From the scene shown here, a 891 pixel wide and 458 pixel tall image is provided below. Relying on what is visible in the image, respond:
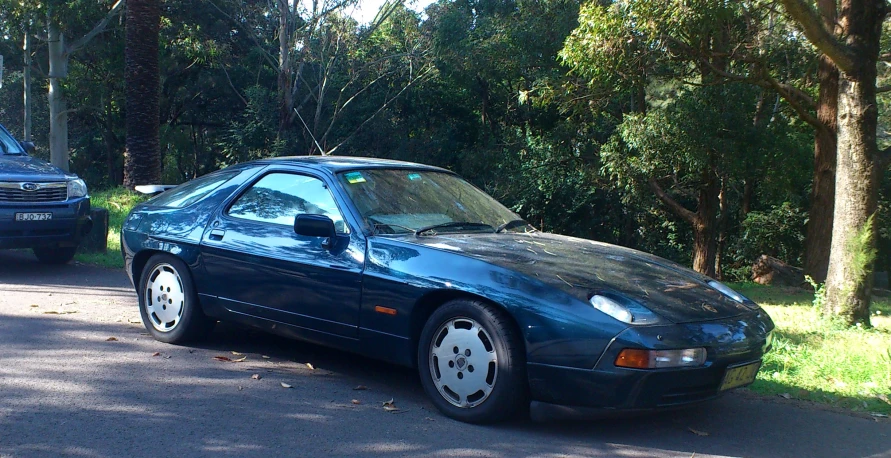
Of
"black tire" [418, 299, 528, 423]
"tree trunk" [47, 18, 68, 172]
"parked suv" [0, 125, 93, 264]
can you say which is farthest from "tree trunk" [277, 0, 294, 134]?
"black tire" [418, 299, 528, 423]

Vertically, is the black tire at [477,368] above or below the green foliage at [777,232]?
below

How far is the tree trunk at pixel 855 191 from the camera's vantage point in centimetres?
804

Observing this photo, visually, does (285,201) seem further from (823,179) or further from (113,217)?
(823,179)

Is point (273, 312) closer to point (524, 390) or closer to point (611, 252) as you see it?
point (524, 390)

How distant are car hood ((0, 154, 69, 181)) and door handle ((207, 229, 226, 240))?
4.38 m

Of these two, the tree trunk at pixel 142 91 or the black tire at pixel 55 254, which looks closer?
the black tire at pixel 55 254

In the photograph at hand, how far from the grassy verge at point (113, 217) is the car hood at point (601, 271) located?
17.4ft

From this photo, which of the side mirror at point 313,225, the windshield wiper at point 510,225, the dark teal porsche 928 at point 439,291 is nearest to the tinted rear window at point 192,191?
the dark teal porsche 928 at point 439,291

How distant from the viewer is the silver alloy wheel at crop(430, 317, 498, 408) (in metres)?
4.52

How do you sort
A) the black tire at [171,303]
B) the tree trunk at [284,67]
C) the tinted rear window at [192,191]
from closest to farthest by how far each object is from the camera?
1. the black tire at [171,303]
2. the tinted rear window at [192,191]
3. the tree trunk at [284,67]

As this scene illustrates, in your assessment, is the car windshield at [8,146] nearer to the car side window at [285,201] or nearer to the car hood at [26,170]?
the car hood at [26,170]

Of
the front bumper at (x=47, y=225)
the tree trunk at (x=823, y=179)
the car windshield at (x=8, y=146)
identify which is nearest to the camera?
the front bumper at (x=47, y=225)

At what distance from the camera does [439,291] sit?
4.72 m

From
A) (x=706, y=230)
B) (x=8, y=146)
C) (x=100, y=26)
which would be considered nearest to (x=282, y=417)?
(x=8, y=146)
